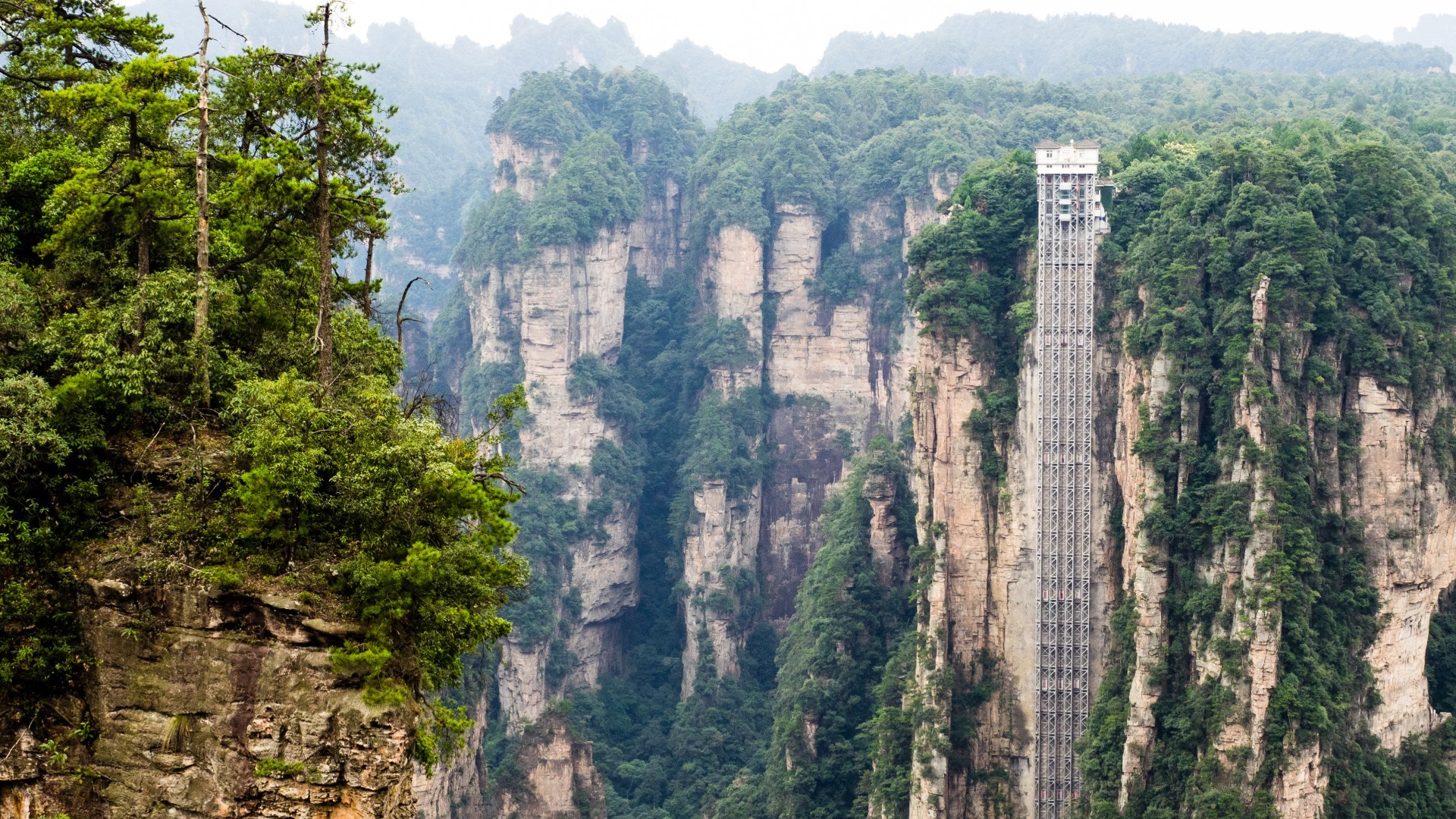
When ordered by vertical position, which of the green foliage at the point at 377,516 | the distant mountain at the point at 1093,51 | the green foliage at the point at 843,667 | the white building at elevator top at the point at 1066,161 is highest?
the distant mountain at the point at 1093,51

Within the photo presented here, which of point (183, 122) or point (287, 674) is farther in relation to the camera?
point (183, 122)

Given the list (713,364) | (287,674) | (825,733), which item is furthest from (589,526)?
(287,674)

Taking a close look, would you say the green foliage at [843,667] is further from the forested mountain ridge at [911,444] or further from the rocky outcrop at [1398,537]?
the rocky outcrop at [1398,537]

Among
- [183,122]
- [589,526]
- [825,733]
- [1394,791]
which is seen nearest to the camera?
[183,122]

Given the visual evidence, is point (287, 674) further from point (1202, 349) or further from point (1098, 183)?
point (1098, 183)

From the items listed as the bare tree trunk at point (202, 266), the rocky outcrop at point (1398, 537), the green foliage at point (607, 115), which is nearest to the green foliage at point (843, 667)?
the rocky outcrop at point (1398, 537)

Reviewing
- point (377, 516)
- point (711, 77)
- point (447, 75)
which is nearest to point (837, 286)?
point (377, 516)

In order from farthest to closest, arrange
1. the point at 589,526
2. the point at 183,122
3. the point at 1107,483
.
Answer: the point at 589,526, the point at 1107,483, the point at 183,122

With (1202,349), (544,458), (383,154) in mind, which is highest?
(383,154)
